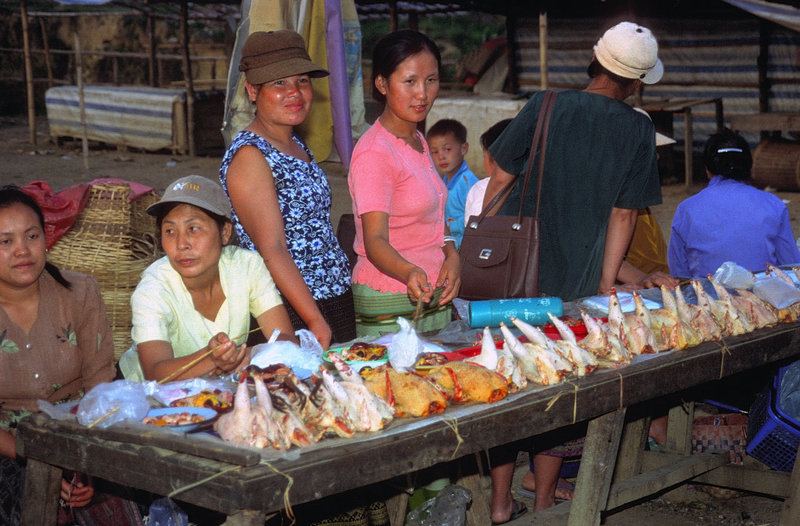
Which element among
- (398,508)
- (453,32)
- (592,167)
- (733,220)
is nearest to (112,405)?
(398,508)

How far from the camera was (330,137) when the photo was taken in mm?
4512

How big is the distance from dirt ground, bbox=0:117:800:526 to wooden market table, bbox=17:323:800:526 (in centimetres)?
75

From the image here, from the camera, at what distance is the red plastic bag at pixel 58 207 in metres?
4.59

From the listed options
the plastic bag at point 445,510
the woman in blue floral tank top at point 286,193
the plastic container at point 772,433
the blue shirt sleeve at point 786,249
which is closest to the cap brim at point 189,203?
the woman in blue floral tank top at point 286,193

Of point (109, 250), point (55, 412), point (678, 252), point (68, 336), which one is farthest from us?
point (109, 250)

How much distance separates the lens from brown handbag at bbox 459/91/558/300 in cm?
328

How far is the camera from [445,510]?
125 inches

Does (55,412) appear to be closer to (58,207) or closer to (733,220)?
(58,207)

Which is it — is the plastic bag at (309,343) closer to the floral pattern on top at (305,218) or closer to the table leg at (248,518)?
the floral pattern on top at (305,218)

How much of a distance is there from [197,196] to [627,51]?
1.63 meters

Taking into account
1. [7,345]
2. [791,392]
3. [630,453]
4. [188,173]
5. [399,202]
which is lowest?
[630,453]

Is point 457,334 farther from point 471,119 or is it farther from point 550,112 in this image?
point 471,119

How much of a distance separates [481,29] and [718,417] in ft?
81.0

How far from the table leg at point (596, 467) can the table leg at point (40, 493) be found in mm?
1537
